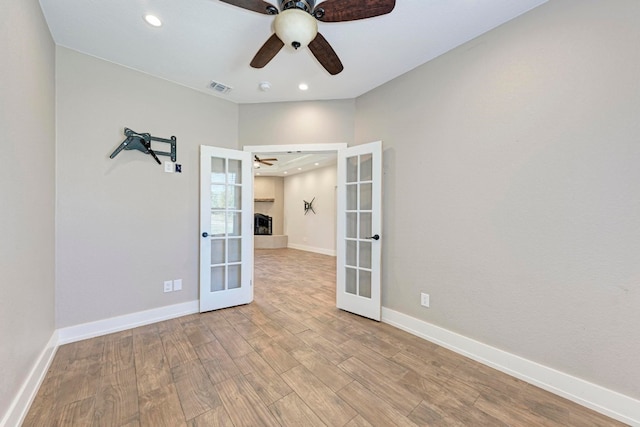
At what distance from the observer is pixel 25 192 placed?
1.58 meters

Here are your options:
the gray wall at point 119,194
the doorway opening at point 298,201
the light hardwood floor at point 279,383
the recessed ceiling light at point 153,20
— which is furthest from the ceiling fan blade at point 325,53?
the doorway opening at point 298,201

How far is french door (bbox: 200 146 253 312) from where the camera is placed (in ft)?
9.82

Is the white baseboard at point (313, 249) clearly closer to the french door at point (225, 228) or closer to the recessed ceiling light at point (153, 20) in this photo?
the french door at point (225, 228)

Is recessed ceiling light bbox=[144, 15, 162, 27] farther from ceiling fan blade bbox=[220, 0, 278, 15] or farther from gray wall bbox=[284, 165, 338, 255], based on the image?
gray wall bbox=[284, 165, 338, 255]

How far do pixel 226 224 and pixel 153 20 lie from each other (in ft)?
6.82

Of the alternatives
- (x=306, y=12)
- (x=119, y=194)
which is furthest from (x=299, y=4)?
(x=119, y=194)

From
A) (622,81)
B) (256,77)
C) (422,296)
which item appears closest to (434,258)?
(422,296)

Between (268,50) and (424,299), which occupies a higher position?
(268,50)

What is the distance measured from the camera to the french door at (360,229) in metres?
2.79

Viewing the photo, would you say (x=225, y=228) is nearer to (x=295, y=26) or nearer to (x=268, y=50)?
(x=268, y=50)

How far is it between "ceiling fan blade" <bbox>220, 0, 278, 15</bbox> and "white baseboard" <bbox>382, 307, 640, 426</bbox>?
2869mm

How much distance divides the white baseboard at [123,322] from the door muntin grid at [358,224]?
6.40 ft

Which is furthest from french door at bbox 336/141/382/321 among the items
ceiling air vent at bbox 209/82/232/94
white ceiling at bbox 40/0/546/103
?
ceiling air vent at bbox 209/82/232/94

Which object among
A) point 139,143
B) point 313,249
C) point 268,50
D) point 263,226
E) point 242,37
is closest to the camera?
point 268,50
